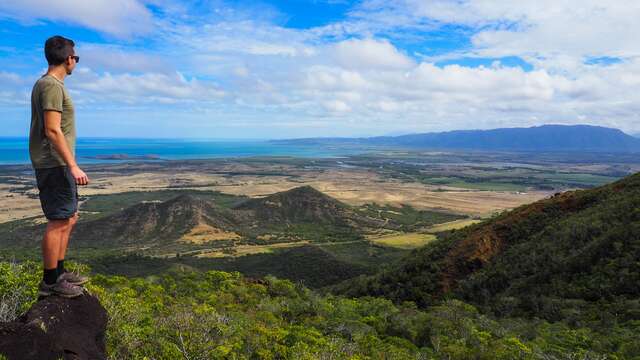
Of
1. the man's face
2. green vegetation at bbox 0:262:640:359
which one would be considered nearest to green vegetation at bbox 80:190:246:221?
green vegetation at bbox 0:262:640:359

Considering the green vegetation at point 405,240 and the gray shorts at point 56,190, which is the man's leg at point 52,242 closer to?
the gray shorts at point 56,190

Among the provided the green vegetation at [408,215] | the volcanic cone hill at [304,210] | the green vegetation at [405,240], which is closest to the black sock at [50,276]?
the green vegetation at [405,240]

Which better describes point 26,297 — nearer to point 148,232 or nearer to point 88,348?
point 88,348

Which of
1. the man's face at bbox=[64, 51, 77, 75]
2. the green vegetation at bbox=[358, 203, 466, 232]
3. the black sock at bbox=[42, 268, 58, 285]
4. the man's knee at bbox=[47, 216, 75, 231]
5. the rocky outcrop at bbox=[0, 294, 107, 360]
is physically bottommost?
the green vegetation at bbox=[358, 203, 466, 232]

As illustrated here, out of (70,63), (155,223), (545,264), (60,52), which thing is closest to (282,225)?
(155,223)

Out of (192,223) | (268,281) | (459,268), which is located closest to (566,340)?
(459,268)

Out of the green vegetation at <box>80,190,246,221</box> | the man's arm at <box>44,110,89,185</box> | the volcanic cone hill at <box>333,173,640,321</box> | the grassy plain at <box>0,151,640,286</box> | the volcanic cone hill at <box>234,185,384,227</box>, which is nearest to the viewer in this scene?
the man's arm at <box>44,110,89,185</box>

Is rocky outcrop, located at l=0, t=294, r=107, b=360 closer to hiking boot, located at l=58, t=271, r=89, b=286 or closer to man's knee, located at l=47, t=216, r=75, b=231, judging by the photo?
hiking boot, located at l=58, t=271, r=89, b=286

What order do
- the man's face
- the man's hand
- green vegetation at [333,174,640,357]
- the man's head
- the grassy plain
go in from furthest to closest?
1. the grassy plain
2. green vegetation at [333,174,640,357]
3. the man's face
4. the man's head
5. the man's hand
